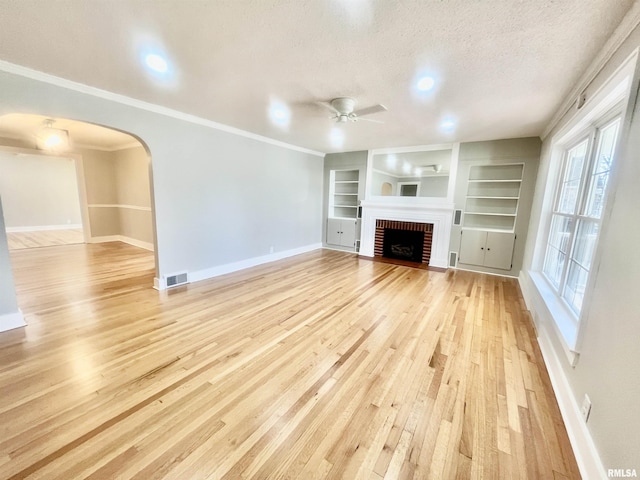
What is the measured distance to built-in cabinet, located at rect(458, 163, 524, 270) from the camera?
15.0ft

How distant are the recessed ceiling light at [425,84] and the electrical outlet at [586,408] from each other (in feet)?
8.31

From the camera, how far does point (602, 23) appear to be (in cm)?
152

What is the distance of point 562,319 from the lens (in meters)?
2.07

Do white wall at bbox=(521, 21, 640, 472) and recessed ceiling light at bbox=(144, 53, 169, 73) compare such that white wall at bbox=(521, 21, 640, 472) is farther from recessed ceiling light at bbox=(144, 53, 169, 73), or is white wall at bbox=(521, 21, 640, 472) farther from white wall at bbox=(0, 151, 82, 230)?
white wall at bbox=(0, 151, 82, 230)

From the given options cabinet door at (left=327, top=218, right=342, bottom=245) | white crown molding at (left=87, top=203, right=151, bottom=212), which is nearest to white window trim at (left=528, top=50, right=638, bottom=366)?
cabinet door at (left=327, top=218, right=342, bottom=245)

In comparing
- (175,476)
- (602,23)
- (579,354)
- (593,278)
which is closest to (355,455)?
(175,476)

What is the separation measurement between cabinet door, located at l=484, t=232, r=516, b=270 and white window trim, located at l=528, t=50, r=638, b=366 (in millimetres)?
→ 969

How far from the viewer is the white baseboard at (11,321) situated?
2.41 meters

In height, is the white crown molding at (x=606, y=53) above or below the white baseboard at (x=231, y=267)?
above

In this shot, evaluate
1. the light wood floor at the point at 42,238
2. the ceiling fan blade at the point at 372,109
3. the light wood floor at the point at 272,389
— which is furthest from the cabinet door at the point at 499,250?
the light wood floor at the point at 42,238

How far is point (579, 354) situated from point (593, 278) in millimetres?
491

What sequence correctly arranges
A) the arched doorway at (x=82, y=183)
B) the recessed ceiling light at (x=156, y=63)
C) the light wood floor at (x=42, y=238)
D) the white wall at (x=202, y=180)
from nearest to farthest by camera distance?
the recessed ceiling light at (x=156, y=63)
the white wall at (x=202, y=180)
the arched doorway at (x=82, y=183)
the light wood floor at (x=42, y=238)

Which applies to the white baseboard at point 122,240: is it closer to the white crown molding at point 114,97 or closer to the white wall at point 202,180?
the white wall at point 202,180

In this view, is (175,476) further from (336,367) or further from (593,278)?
(593,278)
